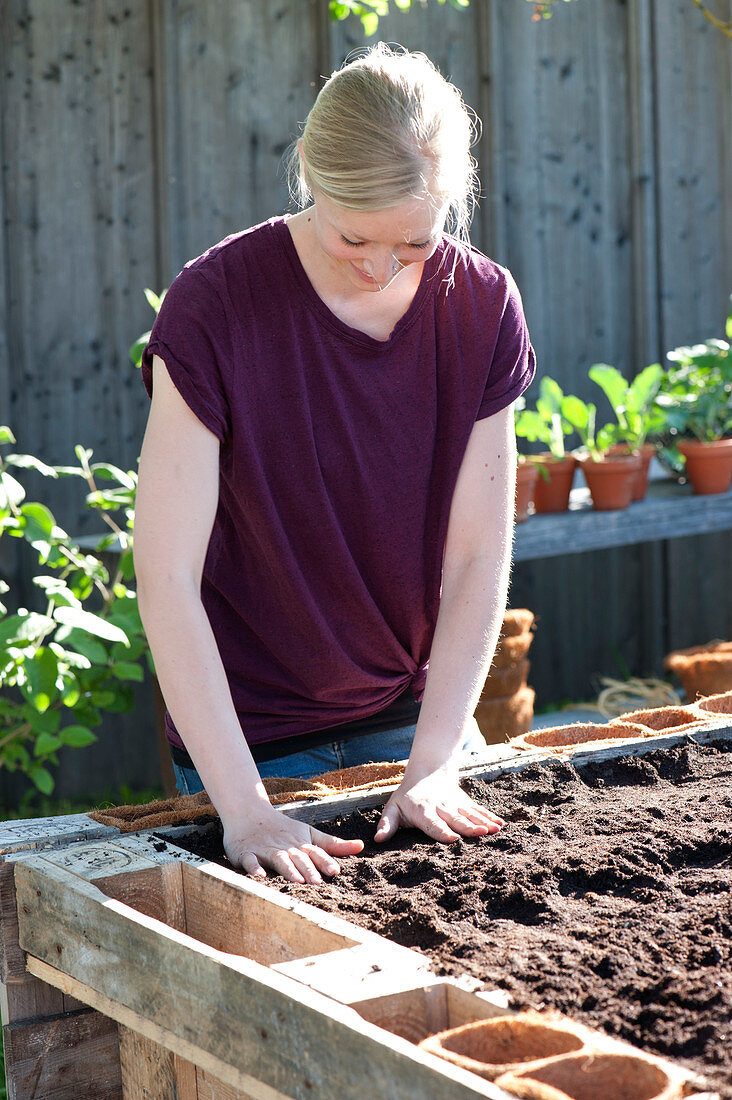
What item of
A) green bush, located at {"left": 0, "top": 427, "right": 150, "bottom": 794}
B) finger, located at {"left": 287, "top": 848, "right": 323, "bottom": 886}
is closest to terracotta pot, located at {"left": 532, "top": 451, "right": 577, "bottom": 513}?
green bush, located at {"left": 0, "top": 427, "right": 150, "bottom": 794}

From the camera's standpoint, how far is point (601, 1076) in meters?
0.84

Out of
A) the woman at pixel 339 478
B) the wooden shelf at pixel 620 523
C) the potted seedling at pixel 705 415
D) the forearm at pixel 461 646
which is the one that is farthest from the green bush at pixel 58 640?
the potted seedling at pixel 705 415

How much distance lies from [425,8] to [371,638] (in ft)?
9.93

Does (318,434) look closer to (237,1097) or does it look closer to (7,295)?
(237,1097)

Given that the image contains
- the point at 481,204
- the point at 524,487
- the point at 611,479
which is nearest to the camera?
the point at 524,487

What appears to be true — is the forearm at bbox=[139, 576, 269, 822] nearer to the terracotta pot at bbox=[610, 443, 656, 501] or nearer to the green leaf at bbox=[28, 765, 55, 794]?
the green leaf at bbox=[28, 765, 55, 794]

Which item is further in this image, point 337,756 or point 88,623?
point 88,623

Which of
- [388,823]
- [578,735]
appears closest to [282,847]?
[388,823]

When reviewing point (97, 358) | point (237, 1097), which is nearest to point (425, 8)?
point (97, 358)

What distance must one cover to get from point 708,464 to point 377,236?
8.66 ft

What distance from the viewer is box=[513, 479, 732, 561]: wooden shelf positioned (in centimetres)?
351

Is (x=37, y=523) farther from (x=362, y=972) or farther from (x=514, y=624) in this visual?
(x=362, y=972)

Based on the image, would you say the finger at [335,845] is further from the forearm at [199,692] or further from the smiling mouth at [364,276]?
the smiling mouth at [364,276]

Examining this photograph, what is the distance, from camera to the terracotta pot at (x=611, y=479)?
3.60 metres
